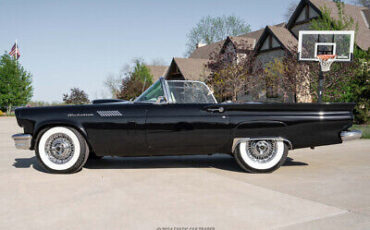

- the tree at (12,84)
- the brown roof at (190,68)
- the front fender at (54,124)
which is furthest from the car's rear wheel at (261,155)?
the tree at (12,84)

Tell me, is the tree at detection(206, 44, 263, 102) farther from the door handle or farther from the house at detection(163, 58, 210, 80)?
the door handle

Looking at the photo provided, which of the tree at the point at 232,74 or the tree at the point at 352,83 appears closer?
the tree at the point at 352,83

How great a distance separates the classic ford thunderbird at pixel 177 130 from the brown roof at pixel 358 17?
17.5m

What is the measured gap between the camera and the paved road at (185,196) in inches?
105

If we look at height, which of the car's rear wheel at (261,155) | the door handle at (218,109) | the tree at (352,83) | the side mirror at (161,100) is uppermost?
the tree at (352,83)

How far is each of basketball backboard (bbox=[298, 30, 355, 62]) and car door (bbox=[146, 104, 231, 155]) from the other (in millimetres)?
8893

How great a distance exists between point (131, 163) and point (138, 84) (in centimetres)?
3354

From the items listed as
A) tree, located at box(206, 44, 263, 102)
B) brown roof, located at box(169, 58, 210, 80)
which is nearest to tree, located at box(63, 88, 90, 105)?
brown roof, located at box(169, 58, 210, 80)

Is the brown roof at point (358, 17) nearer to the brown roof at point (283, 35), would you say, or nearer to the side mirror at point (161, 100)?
the brown roof at point (283, 35)

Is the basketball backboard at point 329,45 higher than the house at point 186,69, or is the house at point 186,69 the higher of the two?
the house at point 186,69

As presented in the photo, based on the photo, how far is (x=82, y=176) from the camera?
434 cm

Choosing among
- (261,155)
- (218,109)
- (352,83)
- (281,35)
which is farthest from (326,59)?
(281,35)

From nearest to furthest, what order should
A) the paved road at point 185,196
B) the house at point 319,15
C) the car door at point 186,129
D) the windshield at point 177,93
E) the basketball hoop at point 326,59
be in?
the paved road at point 185,196
the car door at point 186,129
the windshield at point 177,93
the basketball hoop at point 326,59
the house at point 319,15

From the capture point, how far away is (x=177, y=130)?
436 centimetres
